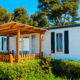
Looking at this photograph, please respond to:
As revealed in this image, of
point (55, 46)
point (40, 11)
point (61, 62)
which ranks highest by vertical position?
point (40, 11)

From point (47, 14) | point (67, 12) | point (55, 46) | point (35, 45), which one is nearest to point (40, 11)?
point (47, 14)

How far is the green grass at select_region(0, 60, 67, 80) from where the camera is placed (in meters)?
7.18

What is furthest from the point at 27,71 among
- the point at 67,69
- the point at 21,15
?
the point at 21,15

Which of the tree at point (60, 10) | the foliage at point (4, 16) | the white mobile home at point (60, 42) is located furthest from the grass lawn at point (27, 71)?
the foliage at point (4, 16)

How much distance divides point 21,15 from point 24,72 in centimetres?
2067

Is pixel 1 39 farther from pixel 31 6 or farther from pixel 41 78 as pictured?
pixel 31 6

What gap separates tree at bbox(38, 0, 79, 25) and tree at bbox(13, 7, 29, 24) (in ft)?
12.6

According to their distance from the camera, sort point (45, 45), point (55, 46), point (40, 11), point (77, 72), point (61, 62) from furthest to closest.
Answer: point (40, 11) → point (45, 45) → point (55, 46) → point (61, 62) → point (77, 72)

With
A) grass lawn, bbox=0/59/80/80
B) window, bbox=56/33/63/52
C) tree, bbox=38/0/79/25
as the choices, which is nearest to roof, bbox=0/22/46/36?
window, bbox=56/33/63/52

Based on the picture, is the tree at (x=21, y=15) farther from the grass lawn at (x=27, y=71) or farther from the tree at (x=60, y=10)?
the grass lawn at (x=27, y=71)

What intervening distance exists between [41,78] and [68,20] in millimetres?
21018

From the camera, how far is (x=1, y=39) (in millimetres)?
15094

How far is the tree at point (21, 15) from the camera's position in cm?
2623

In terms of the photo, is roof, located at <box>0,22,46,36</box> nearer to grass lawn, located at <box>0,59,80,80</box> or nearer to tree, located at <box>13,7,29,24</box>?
grass lawn, located at <box>0,59,80,80</box>
